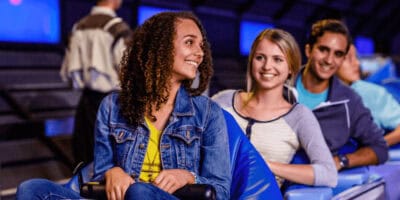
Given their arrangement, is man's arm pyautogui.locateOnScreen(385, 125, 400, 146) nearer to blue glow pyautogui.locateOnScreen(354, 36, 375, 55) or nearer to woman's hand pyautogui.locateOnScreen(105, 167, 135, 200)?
woman's hand pyautogui.locateOnScreen(105, 167, 135, 200)

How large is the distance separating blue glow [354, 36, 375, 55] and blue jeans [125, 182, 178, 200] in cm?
1494

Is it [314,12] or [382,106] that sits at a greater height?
[314,12]

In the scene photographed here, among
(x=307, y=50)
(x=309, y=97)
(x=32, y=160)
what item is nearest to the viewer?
(x=309, y=97)

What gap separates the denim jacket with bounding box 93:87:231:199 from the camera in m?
2.02

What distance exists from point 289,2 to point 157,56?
11.1 m

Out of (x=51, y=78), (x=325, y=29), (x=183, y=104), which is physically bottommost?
(x=51, y=78)

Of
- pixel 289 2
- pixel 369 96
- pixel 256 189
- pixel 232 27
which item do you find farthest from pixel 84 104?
pixel 289 2

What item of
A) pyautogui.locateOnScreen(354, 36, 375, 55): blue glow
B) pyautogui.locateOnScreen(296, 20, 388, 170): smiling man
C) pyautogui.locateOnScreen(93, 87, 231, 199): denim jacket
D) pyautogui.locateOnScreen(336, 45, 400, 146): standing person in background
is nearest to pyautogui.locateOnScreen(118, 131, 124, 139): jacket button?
pyautogui.locateOnScreen(93, 87, 231, 199): denim jacket

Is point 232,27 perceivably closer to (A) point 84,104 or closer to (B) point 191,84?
(A) point 84,104

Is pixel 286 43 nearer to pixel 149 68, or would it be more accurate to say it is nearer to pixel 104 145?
pixel 149 68

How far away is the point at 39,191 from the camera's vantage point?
1.88m

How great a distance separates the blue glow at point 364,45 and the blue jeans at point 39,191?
48.9 feet

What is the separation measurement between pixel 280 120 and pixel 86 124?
5.90 feet

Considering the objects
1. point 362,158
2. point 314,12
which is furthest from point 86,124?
point 314,12
